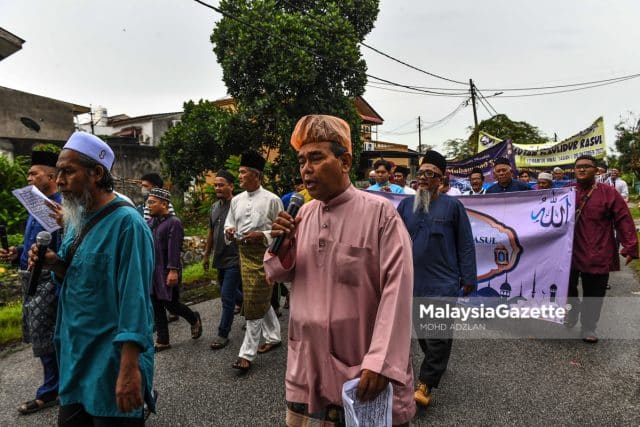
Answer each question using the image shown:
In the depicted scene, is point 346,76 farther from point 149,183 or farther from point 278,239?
point 278,239

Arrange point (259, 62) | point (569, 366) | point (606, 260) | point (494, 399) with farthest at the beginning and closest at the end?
point (259, 62)
point (606, 260)
point (569, 366)
point (494, 399)

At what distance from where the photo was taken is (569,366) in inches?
162

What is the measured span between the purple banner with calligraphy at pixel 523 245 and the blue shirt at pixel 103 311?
14.2ft

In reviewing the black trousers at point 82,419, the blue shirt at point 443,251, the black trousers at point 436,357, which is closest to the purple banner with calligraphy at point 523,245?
the blue shirt at point 443,251

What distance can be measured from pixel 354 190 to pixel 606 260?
415 cm

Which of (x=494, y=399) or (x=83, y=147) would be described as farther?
(x=494, y=399)

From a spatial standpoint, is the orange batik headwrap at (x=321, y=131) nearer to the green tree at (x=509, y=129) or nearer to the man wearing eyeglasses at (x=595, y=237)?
the man wearing eyeglasses at (x=595, y=237)

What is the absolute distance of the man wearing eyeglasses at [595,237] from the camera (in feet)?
15.7

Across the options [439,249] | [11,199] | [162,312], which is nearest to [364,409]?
[439,249]

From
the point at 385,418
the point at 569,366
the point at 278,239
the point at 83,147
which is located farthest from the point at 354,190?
the point at 569,366

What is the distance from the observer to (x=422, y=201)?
151 inches

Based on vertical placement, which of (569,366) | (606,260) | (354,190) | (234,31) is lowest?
→ (569,366)

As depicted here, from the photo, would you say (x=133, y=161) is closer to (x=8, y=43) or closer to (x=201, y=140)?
(x=201, y=140)

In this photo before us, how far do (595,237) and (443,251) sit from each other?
2410 millimetres
